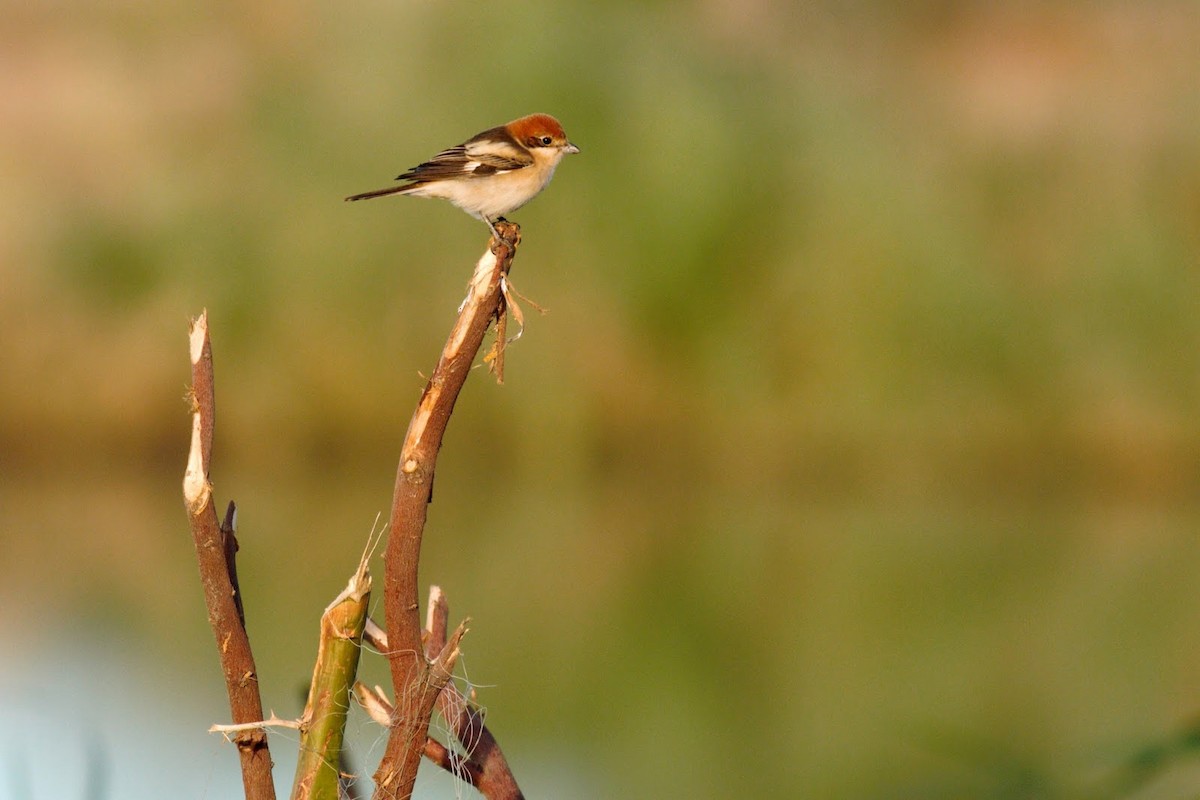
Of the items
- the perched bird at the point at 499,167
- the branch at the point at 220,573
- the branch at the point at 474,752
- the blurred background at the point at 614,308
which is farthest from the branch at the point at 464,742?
the blurred background at the point at 614,308

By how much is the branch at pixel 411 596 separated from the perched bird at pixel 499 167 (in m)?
1.78

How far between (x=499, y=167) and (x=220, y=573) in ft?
6.73

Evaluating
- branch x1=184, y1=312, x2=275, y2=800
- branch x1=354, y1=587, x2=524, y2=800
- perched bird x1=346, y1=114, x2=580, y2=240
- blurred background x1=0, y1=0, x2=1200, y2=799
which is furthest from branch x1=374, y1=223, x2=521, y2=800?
blurred background x1=0, y1=0, x2=1200, y2=799

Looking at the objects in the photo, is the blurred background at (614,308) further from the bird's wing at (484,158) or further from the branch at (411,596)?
the branch at (411,596)

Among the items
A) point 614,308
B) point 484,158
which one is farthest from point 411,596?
point 614,308

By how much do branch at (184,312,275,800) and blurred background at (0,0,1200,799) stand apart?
306 inches

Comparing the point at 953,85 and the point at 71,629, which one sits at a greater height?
the point at 953,85

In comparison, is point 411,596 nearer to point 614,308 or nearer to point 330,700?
point 330,700

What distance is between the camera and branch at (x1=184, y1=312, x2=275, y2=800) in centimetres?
178

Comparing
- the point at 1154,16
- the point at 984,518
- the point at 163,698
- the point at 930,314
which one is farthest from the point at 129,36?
the point at 1154,16

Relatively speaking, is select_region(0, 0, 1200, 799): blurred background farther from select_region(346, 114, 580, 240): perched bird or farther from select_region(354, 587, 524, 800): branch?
select_region(354, 587, 524, 800): branch

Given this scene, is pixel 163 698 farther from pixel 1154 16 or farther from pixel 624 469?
pixel 1154 16

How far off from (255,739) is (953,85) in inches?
661

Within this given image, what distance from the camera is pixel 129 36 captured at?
1492 centimetres
